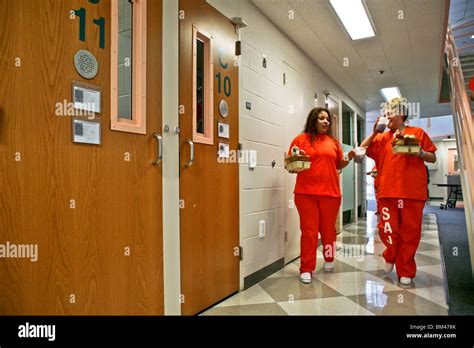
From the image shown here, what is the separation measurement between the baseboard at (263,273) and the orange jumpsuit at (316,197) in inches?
13.4

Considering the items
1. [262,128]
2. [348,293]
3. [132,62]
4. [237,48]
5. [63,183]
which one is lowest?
[348,293]

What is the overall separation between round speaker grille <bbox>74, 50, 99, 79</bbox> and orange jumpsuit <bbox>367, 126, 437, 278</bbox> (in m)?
2.24

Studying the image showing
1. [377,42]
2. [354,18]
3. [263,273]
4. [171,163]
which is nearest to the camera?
[171,163]

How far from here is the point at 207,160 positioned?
2.12 metres

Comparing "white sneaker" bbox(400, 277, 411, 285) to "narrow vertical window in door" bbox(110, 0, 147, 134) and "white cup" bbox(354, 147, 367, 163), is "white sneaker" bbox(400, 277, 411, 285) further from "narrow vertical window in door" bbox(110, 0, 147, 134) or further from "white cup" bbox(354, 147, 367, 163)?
"narrow vertical window in door" bbox(110, 0, 147, 134)

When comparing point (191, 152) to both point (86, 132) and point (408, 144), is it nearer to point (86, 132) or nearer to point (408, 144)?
point (86, 132)

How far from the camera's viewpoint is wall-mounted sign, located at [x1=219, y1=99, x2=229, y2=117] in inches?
89.5

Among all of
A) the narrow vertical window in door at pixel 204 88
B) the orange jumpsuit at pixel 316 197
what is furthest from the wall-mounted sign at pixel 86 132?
the orange jumpsuit at pixel 316 197

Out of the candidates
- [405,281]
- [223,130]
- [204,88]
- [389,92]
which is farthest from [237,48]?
[389,92]

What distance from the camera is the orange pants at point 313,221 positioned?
2.62 meters

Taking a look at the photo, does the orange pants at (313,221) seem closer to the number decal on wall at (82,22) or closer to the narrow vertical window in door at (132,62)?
the narrow vertical window in door at (132,62)

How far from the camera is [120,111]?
161 cm

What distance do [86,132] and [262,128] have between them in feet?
5.75
